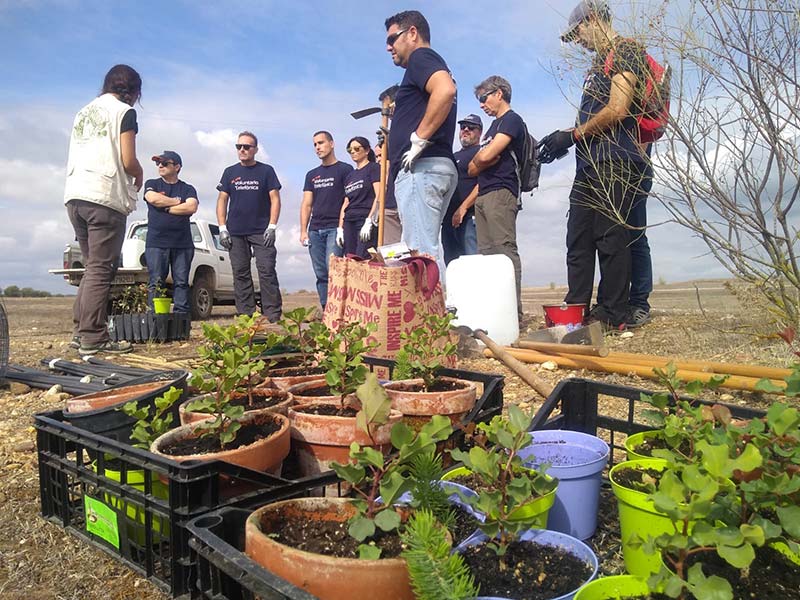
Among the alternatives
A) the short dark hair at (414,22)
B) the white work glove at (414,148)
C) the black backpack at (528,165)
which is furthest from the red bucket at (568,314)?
the short dark hair at (414,22)

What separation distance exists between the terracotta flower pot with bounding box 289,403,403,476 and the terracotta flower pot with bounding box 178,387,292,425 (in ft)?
0.20

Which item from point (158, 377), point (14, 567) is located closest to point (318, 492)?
point (14, 567)

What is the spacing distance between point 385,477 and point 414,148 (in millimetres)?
2909

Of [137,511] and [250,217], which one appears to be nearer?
[137,511]

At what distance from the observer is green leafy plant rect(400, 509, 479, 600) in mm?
725

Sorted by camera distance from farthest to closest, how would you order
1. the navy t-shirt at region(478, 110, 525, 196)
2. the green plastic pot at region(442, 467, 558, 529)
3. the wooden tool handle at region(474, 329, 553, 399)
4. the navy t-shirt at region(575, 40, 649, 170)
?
the navy t-shirt at region(478, 110, 525, 196), the navy t-shirt at region(575, 40, 649, 170), the wooden tool handle at region(474, 329, 553, 399), the green plastic pot at region(442, 467, 558, 529)

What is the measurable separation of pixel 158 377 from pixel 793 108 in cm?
304

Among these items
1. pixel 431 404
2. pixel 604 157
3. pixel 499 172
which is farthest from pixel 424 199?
pixel 431 404

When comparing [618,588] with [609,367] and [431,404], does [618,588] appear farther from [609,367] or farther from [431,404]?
[609,367]

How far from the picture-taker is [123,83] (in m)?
4.16

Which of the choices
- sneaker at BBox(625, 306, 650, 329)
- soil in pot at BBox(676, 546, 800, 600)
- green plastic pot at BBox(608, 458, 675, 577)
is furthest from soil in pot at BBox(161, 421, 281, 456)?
sneaker at BBox(625, 306, 650, 329)

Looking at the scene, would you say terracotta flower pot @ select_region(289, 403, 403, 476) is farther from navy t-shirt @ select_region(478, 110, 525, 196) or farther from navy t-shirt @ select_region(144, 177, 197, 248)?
navy t-shirt @ select_region(144, 177, 197, 248)

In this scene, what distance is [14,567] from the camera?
141 cm

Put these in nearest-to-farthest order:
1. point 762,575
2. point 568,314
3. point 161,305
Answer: point 762,575
point 568,314
point 161,305
